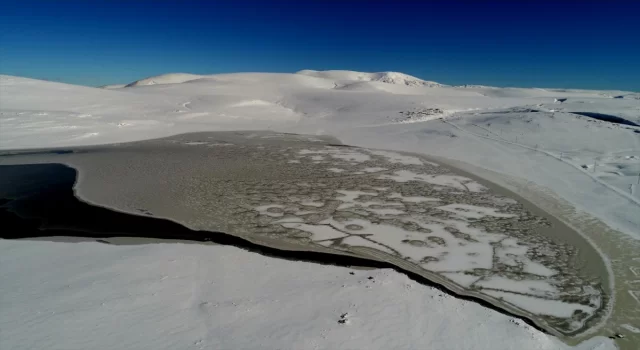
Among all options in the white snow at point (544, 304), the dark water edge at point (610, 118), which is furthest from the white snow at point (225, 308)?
Result: the dark water edge at point (610, 118)

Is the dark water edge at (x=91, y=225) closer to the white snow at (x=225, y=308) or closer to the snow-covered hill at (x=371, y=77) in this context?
the white snow at (x=225, y=308)

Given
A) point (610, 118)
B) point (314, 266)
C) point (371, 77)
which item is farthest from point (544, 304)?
point (371, 77)

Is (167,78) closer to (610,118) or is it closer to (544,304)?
(610,118)

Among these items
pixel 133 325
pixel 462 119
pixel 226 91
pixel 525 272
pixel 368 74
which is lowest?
pixel 525 272

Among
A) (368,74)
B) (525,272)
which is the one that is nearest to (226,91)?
(525,272)

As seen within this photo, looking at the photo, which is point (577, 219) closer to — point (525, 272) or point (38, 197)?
point (525, 272)

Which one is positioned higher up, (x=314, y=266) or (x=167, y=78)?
(x=167, y=78)

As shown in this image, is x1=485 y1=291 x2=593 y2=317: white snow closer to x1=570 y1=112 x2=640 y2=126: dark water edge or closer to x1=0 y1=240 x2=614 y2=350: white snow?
x1=0 y1=240 x2=614 y2=350: white snow
